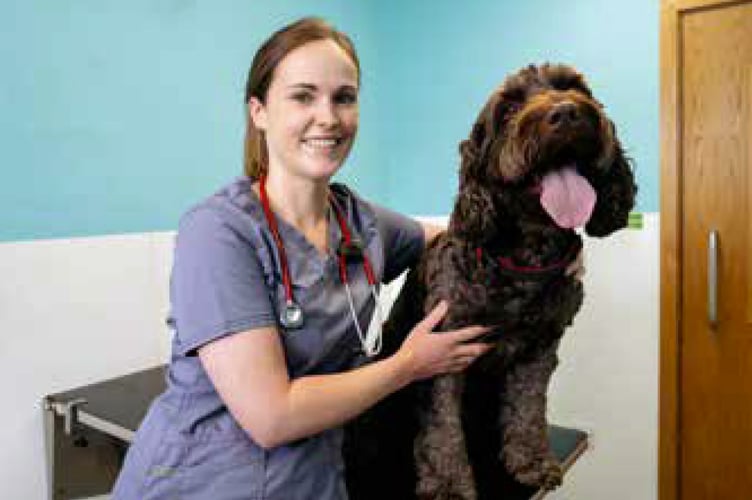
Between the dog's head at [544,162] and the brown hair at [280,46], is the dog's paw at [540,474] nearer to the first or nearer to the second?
the dog's head at [544,162]

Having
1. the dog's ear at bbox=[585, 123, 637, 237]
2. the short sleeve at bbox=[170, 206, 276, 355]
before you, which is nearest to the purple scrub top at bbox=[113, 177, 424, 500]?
the short sleeve at bbox=[170, 206, 276, 355]

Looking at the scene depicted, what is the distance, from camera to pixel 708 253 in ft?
8.02

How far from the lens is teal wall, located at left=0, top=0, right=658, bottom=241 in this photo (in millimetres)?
1936

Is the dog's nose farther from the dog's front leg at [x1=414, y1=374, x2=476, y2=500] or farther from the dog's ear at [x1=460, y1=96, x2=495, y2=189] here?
the dog's front leg at [x1=414, y1=374, x2=476, y2=500]

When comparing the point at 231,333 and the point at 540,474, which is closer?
the point at 231,333

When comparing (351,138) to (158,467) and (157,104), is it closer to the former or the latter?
(158,467)

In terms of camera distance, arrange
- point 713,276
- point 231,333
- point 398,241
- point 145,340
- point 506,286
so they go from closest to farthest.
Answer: point 231,333
point 506,286
point 398,241
point 145,340
point 713,276

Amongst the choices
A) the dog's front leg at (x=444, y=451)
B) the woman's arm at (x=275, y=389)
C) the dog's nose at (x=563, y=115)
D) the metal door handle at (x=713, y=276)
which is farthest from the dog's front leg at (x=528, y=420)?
the metal door handle at (x=713, y=276)

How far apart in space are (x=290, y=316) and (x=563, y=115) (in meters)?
0.59

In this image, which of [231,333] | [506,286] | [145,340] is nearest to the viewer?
[231,333]

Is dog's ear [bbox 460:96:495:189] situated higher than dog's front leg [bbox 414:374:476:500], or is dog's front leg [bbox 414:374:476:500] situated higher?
dog's ear [bbox 460:96:495:189]

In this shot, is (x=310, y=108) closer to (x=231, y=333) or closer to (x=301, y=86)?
(x=301, y=86)

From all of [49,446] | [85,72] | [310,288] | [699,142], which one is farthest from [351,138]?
[699,142]

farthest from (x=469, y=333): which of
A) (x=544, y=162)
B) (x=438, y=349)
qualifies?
(x=544, y=162)
